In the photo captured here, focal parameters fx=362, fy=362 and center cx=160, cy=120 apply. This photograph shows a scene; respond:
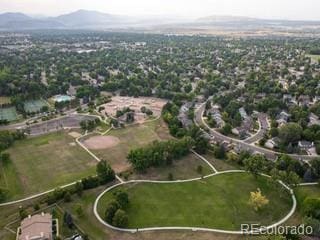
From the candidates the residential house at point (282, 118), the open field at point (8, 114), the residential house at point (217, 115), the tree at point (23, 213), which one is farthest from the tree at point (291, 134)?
the open field at point (8, 114)

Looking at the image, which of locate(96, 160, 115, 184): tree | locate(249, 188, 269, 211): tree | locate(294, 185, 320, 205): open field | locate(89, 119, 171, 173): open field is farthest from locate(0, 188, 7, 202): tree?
locate(294, 185, 320, 205): open field

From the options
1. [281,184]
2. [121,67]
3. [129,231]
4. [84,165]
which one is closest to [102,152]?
[84,165]

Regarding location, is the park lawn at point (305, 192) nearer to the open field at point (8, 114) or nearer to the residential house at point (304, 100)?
the residential house at point (304, 100)

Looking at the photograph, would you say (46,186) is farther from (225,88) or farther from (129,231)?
(225,88)

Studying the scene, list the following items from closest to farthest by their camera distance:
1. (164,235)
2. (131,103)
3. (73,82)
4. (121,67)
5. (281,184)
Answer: (164,235) → (281,184) → (131,103) → (73,82) → (121,67)

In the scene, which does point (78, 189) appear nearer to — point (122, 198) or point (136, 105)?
point (122, 198)

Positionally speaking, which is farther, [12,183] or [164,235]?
[12,183]

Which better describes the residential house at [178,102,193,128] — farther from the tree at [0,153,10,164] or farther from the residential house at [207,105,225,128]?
the tree at [0,153,10,164]
